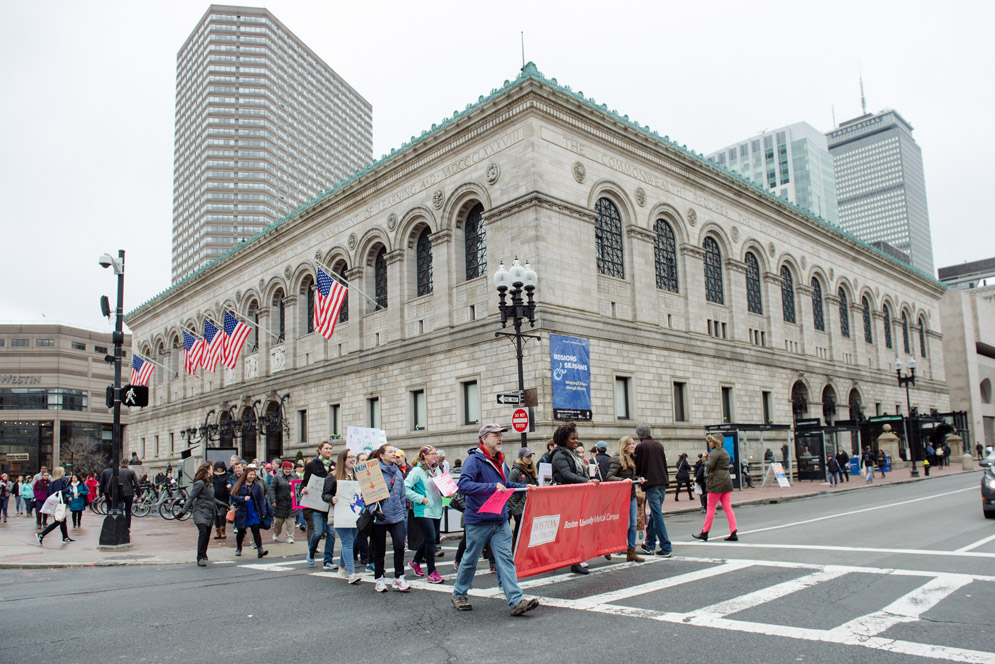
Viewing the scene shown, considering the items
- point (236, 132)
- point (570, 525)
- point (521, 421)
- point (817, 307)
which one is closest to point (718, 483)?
point (570, 525)

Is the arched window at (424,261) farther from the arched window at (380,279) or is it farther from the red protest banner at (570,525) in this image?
the red protest banner at (570,525)

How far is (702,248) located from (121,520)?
26.1m

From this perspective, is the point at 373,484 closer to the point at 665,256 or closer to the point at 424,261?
the point at 424,261

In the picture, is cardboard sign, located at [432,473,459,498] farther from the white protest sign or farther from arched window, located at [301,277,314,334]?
arched window, located at [301,277,314,334]

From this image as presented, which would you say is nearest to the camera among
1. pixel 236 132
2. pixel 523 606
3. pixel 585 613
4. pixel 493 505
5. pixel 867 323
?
pixel 523 606

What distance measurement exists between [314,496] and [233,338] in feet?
79.9

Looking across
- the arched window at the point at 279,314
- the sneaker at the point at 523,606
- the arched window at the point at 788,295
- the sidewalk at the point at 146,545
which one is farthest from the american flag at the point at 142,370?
the sneaker at the point at 523,606

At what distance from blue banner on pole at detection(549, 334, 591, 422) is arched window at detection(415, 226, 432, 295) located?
812cm

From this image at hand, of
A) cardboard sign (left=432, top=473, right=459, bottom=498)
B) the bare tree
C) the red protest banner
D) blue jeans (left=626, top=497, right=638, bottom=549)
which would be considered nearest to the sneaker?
the red protest banner

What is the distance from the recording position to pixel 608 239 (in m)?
29.3

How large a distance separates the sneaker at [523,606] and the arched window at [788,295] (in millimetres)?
35913

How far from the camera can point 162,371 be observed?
5544 cm

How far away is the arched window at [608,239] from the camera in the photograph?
2888 cm

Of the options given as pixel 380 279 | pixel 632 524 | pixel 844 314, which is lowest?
pixel 632 524
